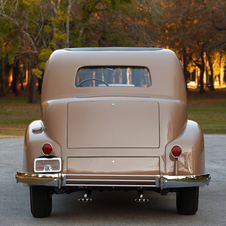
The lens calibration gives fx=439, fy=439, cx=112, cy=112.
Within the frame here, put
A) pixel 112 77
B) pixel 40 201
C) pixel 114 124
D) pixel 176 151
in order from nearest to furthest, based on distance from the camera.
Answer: pixel 176 151, pixel 114 124, pixel 40 201, pixel 112 77

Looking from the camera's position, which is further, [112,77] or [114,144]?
[112,77]

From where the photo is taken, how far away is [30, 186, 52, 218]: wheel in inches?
199

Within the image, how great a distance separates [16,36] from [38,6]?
441cm

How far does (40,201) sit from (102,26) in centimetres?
2633

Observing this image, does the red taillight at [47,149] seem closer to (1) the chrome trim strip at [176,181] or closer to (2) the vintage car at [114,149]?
(2) the vintage car at [114,149]

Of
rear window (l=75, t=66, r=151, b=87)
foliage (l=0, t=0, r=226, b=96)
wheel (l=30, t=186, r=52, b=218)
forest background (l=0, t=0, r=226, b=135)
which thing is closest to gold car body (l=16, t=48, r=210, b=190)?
wheel (l=30, t=186, r=52, b=218)

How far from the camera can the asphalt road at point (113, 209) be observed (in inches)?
198

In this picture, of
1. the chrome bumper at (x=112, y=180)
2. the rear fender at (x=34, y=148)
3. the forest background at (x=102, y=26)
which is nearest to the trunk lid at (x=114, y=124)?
the rear fender at (x=34, y=148)

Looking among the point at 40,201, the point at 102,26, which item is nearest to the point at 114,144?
the point at 40,201

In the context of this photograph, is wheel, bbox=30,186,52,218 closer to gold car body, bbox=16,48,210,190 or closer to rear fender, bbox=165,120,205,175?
gold car body, bbox=16,48,210,190

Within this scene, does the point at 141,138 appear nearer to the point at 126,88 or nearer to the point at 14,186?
the point at 126,88

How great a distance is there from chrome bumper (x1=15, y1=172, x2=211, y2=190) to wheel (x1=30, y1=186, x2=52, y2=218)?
346 mm

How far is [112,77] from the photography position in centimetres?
573

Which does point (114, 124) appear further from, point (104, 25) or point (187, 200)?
point (104, 25)
